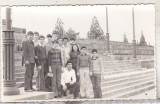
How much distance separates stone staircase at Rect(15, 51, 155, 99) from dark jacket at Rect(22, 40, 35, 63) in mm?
130

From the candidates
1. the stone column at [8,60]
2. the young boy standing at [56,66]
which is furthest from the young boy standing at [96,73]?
the stone column at [8,60]

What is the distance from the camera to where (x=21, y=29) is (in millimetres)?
5148

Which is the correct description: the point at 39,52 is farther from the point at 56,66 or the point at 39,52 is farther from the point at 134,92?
the point at 134,92

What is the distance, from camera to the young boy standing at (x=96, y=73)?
5203 millimetres

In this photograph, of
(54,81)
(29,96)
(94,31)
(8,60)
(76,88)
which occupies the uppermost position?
(94,31)

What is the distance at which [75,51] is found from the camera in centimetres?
522

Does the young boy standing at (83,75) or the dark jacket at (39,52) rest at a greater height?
the dark jacket at (39,52)

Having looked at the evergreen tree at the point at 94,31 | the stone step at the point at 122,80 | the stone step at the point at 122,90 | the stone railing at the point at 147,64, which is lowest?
the stone step at the point at 122,90

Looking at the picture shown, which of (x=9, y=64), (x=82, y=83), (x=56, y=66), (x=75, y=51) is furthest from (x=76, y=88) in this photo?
(x=9, y=64)

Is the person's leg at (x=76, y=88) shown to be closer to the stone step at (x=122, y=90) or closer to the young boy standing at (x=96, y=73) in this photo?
→ the young boy standing at (x=96, y=73)

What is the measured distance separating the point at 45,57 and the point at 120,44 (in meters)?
1.27

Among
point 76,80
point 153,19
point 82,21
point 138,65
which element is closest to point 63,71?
point 76,80

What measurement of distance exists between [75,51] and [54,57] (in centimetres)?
37

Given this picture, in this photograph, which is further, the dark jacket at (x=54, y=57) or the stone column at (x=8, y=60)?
the dark jacket at (x=54, y=57)
